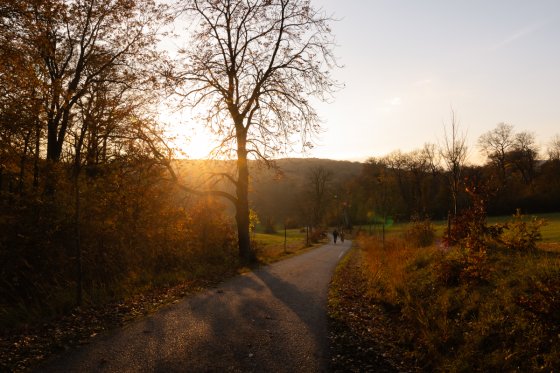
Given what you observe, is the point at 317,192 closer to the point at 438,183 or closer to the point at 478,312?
the point at 438,183

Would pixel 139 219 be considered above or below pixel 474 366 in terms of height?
→ above

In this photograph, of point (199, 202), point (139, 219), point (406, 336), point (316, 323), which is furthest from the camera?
point (199, 202)

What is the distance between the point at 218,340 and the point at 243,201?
13604 mm

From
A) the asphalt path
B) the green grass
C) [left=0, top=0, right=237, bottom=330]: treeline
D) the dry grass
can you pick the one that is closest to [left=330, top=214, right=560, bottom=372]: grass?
the dry grass

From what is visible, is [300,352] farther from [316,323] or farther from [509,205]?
[509,205]

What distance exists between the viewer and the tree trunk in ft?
65.3

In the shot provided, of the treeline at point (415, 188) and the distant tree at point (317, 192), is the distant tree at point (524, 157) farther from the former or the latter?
the distant tree at point (317, 192)

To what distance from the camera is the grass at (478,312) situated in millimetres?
5625

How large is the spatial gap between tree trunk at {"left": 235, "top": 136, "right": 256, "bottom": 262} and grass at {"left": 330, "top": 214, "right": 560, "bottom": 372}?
998 centimetres

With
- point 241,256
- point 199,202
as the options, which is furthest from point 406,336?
point 199,202

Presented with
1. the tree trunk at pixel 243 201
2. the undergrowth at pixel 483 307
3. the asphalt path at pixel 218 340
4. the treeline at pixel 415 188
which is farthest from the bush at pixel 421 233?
the treeline at pixel 415 188

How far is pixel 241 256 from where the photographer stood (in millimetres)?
20469

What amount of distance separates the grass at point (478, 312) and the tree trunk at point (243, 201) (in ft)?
32.8

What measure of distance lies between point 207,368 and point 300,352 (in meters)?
1.63
